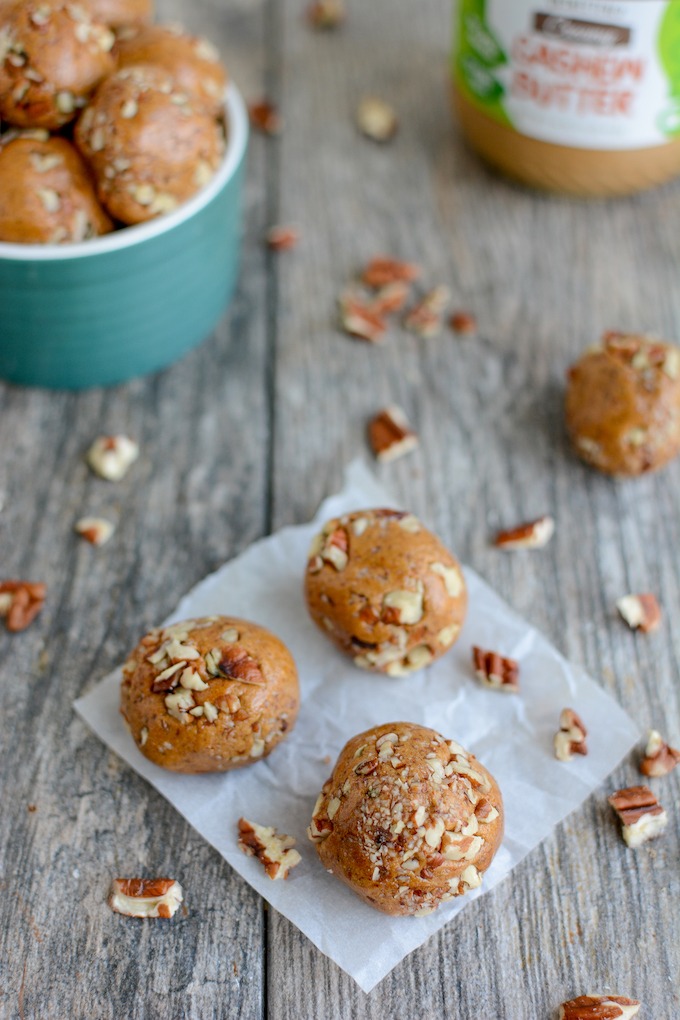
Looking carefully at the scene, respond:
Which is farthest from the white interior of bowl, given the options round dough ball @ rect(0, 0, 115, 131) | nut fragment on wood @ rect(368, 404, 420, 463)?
nut fragment on wood @ rect(368, 404, 420, 463)

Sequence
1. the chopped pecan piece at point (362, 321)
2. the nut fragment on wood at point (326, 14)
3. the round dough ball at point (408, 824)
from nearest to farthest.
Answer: the round dough ball at point (408, 824), the chopped pecan piece at point (362, 321), the nut fragment on wood at point (326, 14)

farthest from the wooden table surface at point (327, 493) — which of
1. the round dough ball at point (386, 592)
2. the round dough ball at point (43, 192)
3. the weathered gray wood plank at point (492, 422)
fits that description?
the round dough ball at point (43, 192)

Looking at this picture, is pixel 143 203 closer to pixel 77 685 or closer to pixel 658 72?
pixel 77 685

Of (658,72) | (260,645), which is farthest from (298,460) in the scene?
(658,72)

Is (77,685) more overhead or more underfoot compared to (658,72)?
more underfoot

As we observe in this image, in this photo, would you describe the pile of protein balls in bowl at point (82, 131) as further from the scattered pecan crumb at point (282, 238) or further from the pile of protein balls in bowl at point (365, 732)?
the pile of protein balls in bowl at point (365, 732)

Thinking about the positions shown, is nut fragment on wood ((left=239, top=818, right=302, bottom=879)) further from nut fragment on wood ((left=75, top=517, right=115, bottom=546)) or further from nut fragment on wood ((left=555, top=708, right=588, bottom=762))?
nut fragment on wood ((left=75, top=517, right=115, bottom=546))

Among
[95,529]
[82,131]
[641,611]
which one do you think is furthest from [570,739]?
[82,131]
